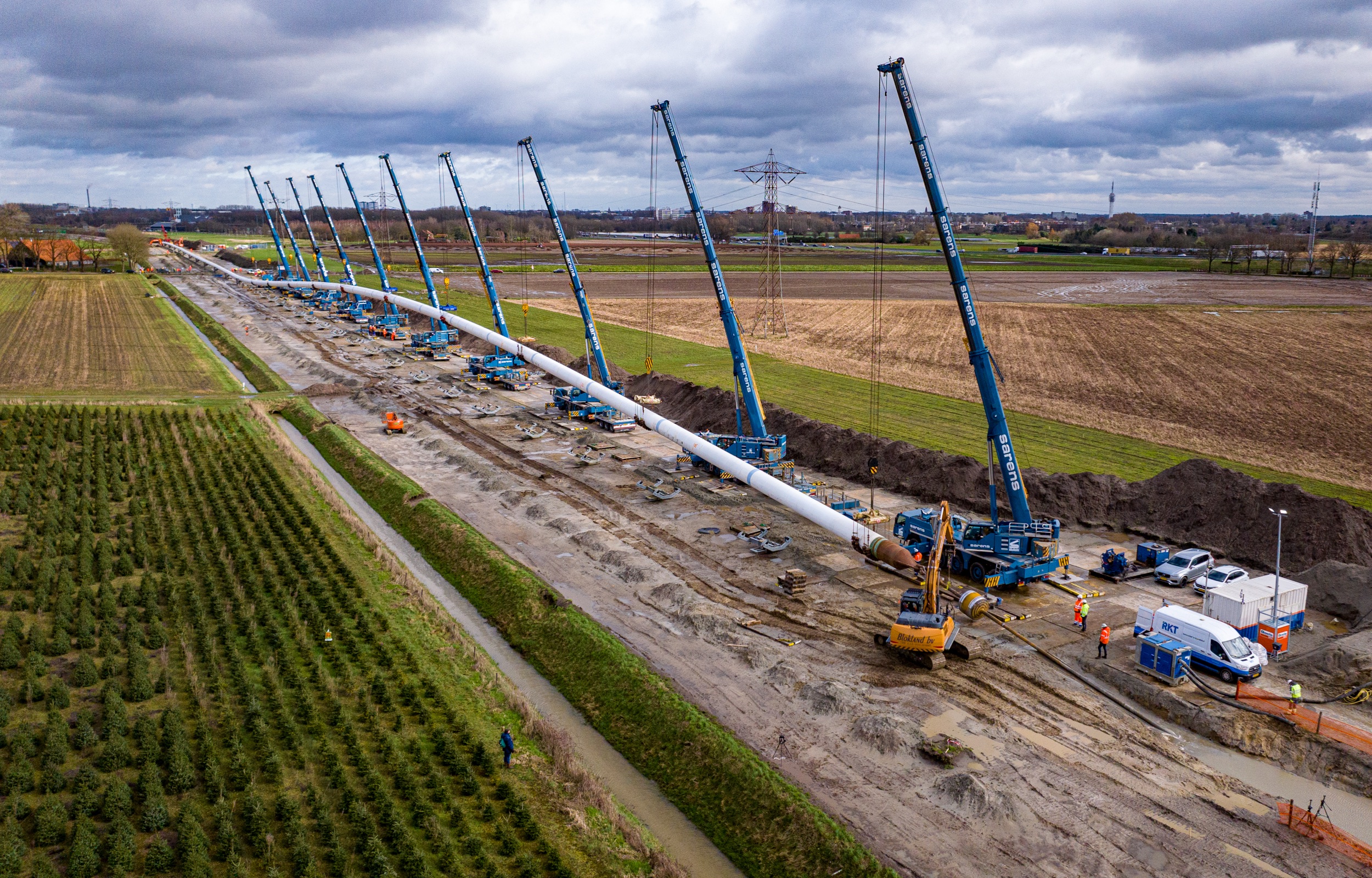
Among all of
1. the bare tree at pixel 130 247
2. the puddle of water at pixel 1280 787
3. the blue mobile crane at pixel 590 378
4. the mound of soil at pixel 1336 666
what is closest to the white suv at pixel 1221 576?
the mound of soil at pixel 1336 666

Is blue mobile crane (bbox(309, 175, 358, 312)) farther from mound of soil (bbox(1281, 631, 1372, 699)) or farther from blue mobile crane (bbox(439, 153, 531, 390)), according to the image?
mound of soil (bbox(1281, 631, 1372, 699))

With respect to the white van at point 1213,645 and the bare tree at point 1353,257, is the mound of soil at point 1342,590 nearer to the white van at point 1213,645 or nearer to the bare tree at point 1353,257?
the white van at point 1213,645

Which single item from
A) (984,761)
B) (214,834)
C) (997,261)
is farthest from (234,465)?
(997,261)

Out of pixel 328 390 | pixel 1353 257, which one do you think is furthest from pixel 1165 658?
pixel 1353 257

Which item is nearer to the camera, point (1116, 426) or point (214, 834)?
point (214, 834)

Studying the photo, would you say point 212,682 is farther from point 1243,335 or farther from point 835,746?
point 1243,335

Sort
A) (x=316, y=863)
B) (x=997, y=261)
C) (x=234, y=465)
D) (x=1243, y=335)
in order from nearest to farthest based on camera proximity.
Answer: (x=316, y=863)
(x=234, y=465)
(x=1243, y=335)
(x=997, y=261)

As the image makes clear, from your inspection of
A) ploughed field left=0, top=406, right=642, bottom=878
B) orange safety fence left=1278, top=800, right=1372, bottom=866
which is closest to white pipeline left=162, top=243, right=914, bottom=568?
orange safety fence left=1278, top=800, right=1372, bottom=866
